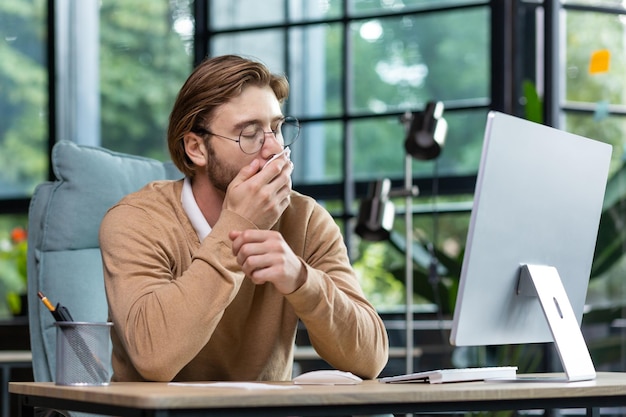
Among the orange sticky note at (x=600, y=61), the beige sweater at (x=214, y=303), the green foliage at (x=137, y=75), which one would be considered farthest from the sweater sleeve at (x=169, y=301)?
the green foliage at (x=137, y=75)

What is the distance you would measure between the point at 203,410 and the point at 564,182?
703mm

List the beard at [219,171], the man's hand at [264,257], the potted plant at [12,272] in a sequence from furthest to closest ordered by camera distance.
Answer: the potted plant at [12,272] < the beard at [219,171] < the man's hand at [264,257]

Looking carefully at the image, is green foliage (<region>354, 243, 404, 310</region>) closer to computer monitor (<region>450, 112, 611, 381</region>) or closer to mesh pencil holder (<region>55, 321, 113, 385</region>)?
computer monitor (<region>450, 112, 611, 381</region>)

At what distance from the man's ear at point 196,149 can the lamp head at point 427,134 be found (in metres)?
1.62

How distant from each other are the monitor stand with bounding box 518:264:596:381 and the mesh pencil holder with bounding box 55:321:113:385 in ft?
2.00

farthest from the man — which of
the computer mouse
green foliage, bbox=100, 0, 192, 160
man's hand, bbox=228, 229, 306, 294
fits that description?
green foliage, bbox=100, 0, 192, 160

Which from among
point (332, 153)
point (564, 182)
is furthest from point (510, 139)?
point (332, 153)

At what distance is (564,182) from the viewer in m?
1.56

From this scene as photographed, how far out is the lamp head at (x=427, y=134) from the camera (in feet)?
11.1

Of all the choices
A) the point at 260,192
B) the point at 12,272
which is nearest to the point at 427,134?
the point at 260,192

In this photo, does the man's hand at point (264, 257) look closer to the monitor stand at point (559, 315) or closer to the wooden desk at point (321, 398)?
the wooden desk at point (321, 398)

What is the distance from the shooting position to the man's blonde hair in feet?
6.02

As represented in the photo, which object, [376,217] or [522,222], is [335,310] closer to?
[522,222]

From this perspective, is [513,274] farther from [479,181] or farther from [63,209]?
[63,209]
